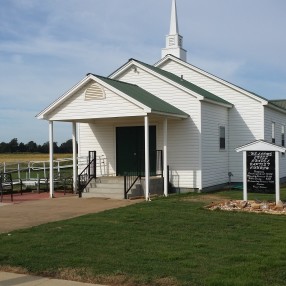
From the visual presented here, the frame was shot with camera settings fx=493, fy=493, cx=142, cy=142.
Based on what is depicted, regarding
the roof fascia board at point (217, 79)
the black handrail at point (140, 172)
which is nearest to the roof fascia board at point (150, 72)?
the black handrail at point (140, 172)

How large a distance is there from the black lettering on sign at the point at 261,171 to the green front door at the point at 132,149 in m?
5.75

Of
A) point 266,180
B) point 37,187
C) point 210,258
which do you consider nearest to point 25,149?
point 37,187

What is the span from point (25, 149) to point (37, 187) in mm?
74012

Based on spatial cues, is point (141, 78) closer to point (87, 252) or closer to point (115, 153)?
point (115, 153)

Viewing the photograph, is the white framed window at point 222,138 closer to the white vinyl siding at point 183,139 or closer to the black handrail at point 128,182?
the white vinyl siding at point 183,139

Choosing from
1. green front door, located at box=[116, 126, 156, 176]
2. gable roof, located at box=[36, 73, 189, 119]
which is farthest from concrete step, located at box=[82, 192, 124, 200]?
gable roof, located at box=[36, 73, 189, 119]

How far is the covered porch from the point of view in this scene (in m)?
16.9

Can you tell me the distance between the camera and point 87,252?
8.16m

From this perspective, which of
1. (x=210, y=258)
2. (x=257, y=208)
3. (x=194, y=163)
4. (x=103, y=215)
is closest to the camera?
(x=210, y=258)

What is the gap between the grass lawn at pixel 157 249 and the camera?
22.1ft

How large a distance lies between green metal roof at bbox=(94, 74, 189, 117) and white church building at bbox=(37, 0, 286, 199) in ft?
0.19

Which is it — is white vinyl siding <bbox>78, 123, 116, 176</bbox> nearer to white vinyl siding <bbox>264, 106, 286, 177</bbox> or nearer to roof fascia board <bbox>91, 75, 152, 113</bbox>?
roof fascia board <bbox>91, 75, 152, 113</bbox>

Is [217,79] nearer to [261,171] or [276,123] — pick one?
[276,123]

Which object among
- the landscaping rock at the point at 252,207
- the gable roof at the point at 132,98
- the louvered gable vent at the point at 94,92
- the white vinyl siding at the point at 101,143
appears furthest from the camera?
the white vinyl siding at the point at 101,143
